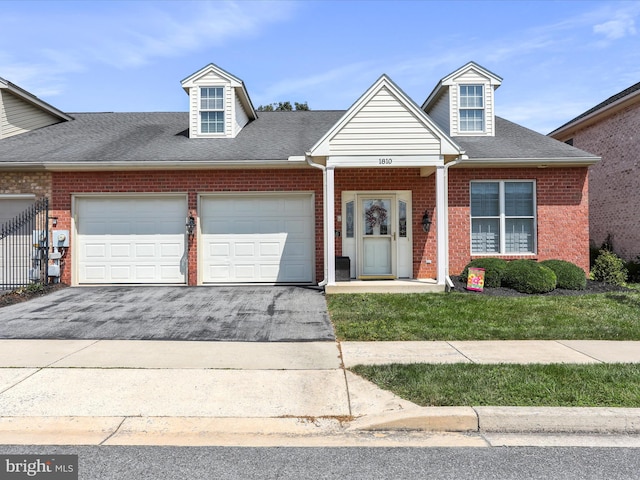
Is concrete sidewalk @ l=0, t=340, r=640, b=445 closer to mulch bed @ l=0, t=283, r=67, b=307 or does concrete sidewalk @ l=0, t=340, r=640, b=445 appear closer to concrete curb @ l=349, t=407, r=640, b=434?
concrete curb @ l=349, t=407, r=640, b=434

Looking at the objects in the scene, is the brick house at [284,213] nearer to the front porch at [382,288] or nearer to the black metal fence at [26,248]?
the black metal fence at [26,248]

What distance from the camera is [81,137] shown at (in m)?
14.1

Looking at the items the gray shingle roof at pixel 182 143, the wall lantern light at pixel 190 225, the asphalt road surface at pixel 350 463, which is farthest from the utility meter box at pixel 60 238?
the asphalt road surface at pixel 350 463

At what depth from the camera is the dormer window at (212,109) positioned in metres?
13.9

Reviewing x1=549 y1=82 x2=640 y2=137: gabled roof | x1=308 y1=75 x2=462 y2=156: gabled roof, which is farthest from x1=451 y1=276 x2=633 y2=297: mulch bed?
x1=549 y1=82 x2=640 y2=137: gabled roof

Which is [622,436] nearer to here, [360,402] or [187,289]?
[360,402]

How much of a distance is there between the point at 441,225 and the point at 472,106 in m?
5.32

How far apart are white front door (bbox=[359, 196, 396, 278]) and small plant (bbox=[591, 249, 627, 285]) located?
5.71 m

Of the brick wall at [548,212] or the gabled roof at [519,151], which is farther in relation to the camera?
the brick wall at [548,212]

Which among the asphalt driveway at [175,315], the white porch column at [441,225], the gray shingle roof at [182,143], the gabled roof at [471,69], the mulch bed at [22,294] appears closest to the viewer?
the asphalt driveway at [175,315]

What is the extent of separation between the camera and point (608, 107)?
607 inches

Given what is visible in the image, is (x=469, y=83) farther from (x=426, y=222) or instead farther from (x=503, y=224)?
(x=426, y=222)

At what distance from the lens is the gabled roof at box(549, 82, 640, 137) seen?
571 inches

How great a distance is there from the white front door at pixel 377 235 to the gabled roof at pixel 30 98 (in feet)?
37.6
